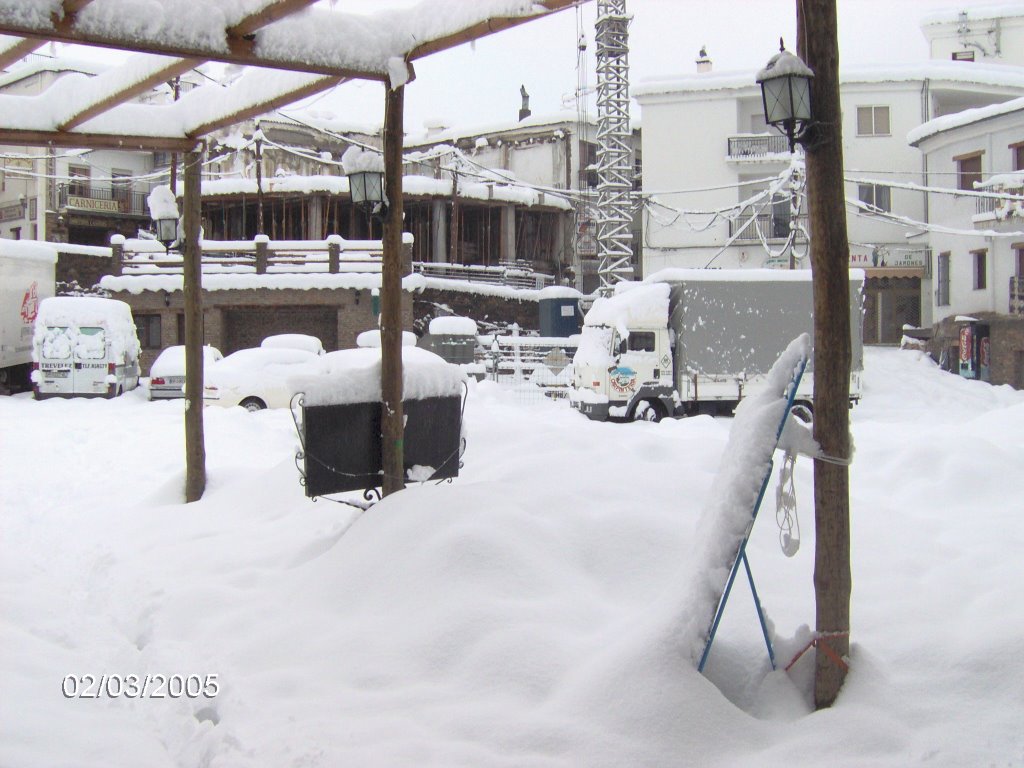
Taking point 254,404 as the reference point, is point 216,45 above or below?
above

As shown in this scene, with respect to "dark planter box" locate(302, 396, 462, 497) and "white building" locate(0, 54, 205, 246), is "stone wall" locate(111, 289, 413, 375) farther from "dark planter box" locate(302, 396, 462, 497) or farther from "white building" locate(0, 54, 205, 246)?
"dark planter box" locate(302, 396, 462, 497)

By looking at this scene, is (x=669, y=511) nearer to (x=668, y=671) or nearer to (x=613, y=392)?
(x=668, y=671)

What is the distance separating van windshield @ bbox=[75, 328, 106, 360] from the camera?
21328mm

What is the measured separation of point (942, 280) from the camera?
3216 cm

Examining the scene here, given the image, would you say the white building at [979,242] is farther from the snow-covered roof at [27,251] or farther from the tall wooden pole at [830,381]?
the snow-covered roof at [27,251]

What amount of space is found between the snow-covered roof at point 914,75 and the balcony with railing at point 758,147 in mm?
1852

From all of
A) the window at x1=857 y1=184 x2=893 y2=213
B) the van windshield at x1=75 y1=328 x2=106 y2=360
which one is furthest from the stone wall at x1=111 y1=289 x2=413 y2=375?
the window at x1=857 y1=184 x2=893 y2=213

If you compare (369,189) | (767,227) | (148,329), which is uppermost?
(767,227)

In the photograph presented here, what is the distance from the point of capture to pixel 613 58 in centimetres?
3156

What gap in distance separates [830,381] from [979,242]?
29.7m

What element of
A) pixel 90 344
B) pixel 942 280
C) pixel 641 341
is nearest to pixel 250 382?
pixel 90 344

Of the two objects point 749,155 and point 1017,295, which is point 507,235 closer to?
point 749,155

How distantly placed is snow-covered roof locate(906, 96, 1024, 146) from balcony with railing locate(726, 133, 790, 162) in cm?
439

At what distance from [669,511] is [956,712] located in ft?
9.81
